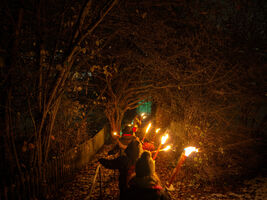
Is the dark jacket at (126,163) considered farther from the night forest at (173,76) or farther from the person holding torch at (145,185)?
the night forest at (173,76)

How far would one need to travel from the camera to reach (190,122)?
7.13 m

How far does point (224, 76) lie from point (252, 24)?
3.33m

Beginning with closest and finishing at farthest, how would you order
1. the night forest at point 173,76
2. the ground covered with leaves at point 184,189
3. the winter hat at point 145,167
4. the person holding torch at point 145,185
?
the person holding torch at point 145,185, the winter hat at point 145,167, the night forest at point 173,76, the ground covered with leaves at point 184,189

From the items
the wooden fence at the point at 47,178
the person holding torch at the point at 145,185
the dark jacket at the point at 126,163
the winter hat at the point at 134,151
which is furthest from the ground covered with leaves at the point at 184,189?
the person holding torch at the point at 145,185

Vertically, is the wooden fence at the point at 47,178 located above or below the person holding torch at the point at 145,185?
below

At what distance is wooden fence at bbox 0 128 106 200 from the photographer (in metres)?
4.20

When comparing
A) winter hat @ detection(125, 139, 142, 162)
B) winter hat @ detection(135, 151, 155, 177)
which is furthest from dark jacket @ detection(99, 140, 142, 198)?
winter hat @ detection(135, 151, 155, 177)

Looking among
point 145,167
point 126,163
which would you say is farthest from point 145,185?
point 126,163

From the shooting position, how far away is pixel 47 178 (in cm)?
525

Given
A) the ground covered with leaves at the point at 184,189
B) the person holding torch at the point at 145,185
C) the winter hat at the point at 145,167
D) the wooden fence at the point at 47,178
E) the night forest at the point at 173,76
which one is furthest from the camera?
the ground covered with leaves at the point at 184,189

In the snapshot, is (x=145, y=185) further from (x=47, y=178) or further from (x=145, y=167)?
(x=47, y=178)

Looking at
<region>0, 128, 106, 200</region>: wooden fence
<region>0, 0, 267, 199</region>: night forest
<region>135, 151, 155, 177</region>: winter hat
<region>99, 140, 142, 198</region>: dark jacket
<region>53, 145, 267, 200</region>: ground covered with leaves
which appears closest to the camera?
<region>135, 151, 155, 177</region>: winter hat

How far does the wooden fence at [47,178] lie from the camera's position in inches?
165

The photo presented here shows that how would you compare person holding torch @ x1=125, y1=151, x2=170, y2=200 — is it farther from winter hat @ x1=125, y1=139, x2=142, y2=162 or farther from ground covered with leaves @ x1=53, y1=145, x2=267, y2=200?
ground covered with leaves @ x1=53, y1=145, x2=267, y2=200
